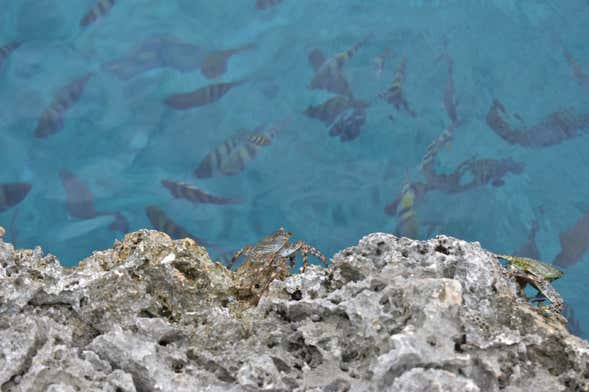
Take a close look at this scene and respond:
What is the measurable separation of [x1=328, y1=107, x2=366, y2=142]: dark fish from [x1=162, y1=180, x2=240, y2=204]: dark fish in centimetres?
55

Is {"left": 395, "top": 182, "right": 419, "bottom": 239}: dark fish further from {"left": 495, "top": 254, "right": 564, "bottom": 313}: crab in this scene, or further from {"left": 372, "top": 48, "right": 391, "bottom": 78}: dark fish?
{"left": 495, "top": 254, "right": 564, "bottom": 313}: crab

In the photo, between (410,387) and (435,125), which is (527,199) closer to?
(435,125)

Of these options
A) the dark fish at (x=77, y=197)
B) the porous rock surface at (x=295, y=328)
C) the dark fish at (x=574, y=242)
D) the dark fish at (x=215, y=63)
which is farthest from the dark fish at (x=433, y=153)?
the porous rock surface at (x=295, y=328)

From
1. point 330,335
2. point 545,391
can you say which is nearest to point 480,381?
point 545,391

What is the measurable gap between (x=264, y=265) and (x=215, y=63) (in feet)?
6.10

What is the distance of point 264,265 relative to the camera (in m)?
1.28

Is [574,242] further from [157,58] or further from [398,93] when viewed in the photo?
[157,58]

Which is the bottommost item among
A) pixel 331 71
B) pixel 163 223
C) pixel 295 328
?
pixel 163 223

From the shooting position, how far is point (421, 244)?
110 cm

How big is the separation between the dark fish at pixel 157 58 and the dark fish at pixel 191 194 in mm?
498

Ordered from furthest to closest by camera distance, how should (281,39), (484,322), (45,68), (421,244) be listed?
(281,39) → (45,68) → (421,244) → (484,322)

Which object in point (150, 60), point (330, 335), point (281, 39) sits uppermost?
point (330, 335)


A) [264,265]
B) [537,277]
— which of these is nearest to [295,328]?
[264,265]

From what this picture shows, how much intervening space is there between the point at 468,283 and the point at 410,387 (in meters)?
0.26
